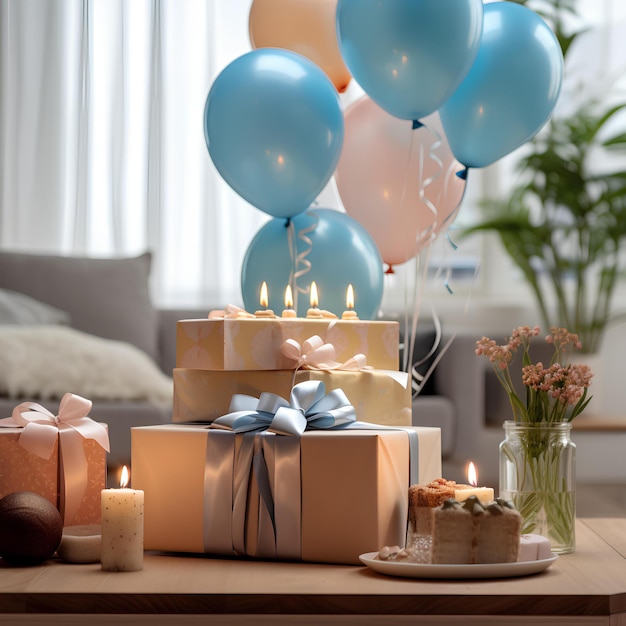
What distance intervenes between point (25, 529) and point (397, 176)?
100 cm

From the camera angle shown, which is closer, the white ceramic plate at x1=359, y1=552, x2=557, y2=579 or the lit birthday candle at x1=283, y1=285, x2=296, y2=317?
the white ceramic plate at x1=359, y1=552, x2=557, y2=579

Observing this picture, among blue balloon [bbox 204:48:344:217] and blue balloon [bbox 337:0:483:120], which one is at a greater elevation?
blue balloon [bbox 337:0:483:120]

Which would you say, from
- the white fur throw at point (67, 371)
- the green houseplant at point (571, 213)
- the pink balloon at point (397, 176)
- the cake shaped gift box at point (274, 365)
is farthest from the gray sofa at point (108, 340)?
the cake shaped gift box at point (274, 365)

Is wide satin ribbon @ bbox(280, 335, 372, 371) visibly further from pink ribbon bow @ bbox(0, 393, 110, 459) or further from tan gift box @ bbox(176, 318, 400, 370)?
pink ribbon bow @ bbox(0, 393, 110, 459)

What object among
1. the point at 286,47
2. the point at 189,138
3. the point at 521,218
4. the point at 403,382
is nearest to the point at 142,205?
the point at 189,138

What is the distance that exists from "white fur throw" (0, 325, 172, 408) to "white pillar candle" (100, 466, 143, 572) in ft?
5.33

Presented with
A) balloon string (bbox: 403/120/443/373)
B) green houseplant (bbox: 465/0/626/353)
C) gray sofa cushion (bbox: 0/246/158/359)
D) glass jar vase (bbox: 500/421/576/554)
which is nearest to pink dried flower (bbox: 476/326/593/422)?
glass jar vase (bbox: 500/421/576/554)

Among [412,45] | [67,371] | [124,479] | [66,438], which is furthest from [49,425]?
[67,371]

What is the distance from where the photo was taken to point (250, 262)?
1707 millimetres

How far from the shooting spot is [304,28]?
1792 mm

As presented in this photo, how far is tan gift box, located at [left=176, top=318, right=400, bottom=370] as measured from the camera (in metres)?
1.18

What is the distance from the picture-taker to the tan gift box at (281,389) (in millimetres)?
1209

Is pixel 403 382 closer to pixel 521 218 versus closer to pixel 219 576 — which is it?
pixel 219 576

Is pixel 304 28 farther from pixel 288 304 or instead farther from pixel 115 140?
pixel 115 140
